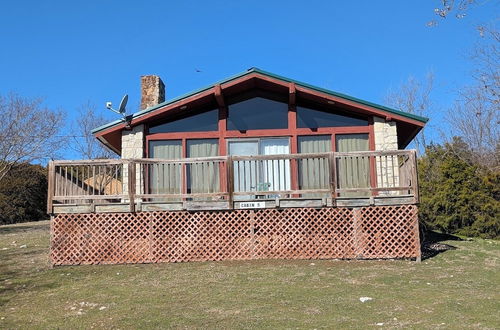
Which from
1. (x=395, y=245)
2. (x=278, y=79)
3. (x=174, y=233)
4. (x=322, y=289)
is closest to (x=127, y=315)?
(x=322, y=289)

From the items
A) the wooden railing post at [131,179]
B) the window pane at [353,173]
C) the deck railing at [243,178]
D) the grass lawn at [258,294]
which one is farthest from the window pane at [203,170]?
the window pane at [353,173]

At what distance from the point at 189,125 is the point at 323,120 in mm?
3492

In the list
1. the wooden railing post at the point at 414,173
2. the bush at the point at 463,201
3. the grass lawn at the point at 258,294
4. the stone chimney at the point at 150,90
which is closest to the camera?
the grass lawn at the point at 258,294

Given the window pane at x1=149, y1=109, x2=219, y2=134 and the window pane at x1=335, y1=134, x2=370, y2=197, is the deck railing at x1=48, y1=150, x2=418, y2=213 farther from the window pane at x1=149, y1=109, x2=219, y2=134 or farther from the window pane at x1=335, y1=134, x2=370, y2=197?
the window pane at x1=149, y1=109, x2=219, y2=134

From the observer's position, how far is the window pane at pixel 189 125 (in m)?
12.0

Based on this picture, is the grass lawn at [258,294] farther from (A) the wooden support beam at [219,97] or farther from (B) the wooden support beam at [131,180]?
(A) the wooden support beam at [219,97]

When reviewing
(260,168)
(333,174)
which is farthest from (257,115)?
(333,174)

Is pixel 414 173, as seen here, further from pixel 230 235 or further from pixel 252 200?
pixel 230 235

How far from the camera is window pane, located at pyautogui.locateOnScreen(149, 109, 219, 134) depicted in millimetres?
11984

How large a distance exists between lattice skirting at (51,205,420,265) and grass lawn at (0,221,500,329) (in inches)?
13.6

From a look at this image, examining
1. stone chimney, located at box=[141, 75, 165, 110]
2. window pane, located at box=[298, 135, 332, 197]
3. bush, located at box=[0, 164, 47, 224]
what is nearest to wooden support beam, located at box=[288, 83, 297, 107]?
window pane, located at box=[298, 135, 332, 197]

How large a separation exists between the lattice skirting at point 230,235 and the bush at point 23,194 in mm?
19464

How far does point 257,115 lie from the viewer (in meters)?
12.0

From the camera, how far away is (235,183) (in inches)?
404
